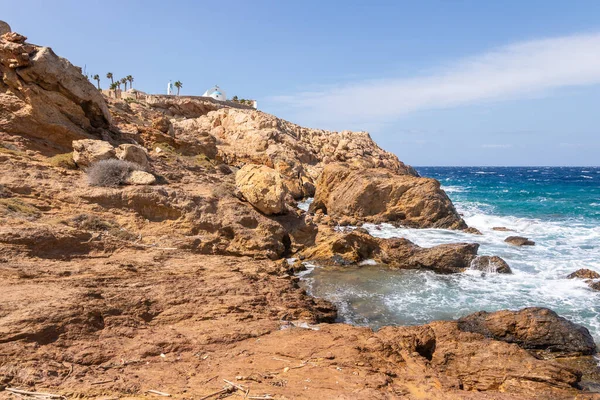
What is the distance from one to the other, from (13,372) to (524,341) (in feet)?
27.4

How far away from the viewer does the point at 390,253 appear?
44.8 feet

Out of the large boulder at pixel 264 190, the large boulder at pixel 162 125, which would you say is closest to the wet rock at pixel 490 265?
the large boulder at pixel 264 190

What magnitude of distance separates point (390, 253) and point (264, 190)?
4.90 meters

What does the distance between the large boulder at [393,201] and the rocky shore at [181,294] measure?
5751 mm

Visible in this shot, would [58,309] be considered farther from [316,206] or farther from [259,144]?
[259,144]

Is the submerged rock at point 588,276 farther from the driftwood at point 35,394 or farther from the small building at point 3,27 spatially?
the small building at point 3,27

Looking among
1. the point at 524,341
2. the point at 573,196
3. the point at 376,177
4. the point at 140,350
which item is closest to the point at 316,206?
the point at 376,177

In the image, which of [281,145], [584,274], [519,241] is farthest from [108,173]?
[281,145]

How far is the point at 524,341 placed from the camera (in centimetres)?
770

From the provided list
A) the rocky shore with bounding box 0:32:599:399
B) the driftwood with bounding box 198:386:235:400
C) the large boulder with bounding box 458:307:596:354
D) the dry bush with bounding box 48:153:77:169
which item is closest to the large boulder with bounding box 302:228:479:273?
the rocky shore with bounding box 0:32:599:399

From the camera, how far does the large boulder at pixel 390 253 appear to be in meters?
13.1

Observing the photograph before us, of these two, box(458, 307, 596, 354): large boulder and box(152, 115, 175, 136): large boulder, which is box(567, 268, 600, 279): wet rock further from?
box(152, 115, 175, 136): large boulder

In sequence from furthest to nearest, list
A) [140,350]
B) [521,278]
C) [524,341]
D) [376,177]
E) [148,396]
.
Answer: [376,177]
[521,278]
[524,341]
[140,350]
[148,396]

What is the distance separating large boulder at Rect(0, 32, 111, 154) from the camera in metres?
12.8
